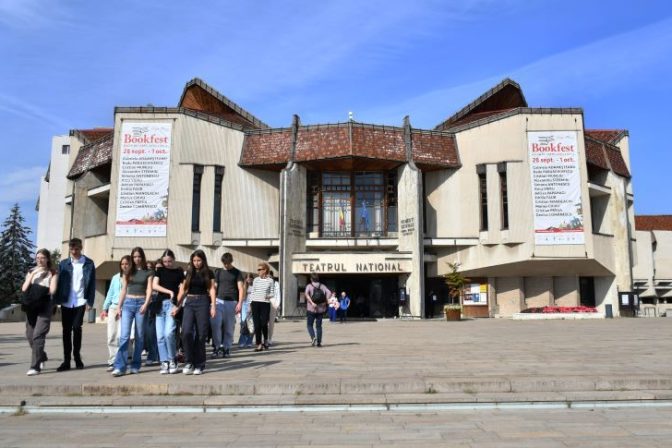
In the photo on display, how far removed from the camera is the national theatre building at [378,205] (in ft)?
101

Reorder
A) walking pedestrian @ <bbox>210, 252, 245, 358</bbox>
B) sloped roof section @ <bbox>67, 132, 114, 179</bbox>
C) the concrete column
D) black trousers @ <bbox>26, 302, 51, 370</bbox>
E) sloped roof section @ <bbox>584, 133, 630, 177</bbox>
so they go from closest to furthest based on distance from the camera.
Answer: black trousers @ <bbox>26, 302, 51, 370</bbox> < walking pedestrian @ <bbox>210, 252, 245, 358</bbox> < the concrete column < sloped roof section @ <bbox>584, 133, 630, 177</bbox> < sloped roof section @ <bbox>67, 132, 114, 179</bbox>

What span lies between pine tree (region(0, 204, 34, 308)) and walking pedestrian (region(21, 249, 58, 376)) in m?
49.1

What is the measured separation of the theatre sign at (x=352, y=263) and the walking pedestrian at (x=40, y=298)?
22983 millimetres

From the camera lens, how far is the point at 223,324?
35.3ft

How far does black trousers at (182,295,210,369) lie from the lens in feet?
26.1

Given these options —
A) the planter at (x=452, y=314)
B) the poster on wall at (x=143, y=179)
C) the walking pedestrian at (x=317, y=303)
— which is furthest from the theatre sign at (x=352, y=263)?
the walking pedestrian at (x=317, y=303)

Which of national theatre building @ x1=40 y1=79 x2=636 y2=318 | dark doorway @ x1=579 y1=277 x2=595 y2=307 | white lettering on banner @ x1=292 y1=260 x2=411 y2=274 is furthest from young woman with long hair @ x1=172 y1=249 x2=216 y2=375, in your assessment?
dark doorway @ x1=579 y1=277 x2=595 y2=307

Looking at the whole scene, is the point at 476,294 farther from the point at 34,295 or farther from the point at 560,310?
the point at 34,295

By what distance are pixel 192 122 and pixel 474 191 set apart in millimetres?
16425

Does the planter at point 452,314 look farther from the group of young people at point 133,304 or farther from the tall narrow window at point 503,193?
the group of young people at point 133,304

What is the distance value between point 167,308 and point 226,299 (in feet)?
8.84

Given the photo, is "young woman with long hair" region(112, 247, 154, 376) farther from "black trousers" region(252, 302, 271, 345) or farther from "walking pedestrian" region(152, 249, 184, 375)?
"black trousers" region(252, 302, 271, 345)

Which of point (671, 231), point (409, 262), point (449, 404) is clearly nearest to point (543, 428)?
point (449, 404)

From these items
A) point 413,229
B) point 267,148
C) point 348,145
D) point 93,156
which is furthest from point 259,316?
point 93,156
